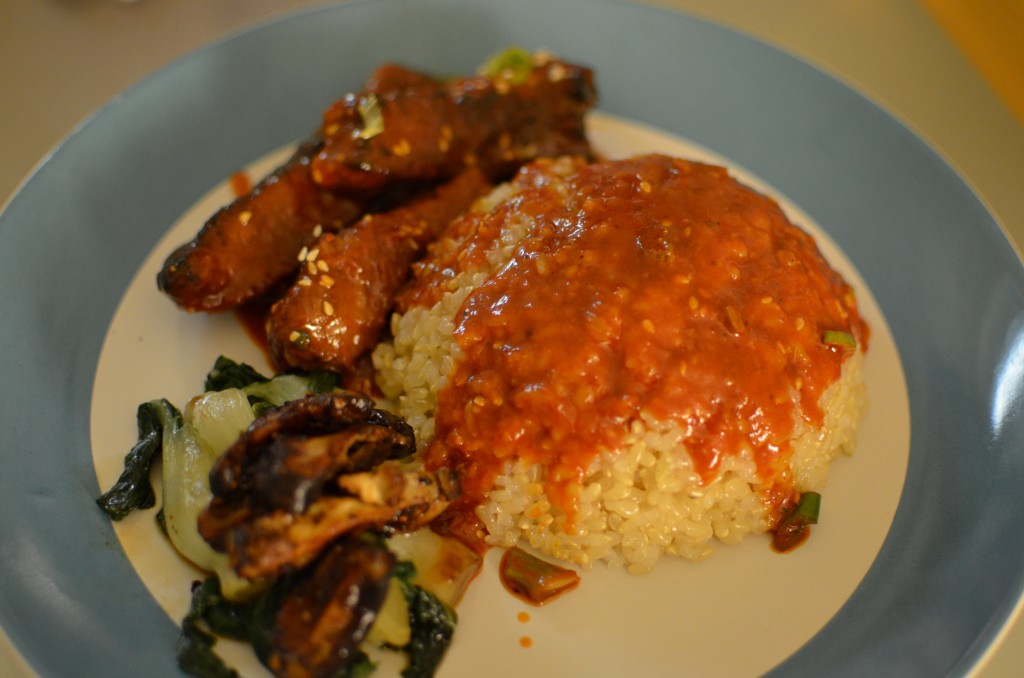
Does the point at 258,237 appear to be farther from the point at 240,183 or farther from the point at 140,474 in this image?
the point at 140,474

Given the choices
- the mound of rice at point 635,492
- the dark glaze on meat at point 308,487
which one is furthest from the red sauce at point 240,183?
the dark glaze on meat at point 308,487

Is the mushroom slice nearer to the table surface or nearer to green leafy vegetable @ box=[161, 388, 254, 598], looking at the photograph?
green leafy vegetable @ box=[161, 388, 254, 598]

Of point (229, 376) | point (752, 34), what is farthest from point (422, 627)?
point (752, 34)

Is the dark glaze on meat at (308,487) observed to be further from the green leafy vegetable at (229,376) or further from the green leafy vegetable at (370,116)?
the green leafy vegetable at (370,116)

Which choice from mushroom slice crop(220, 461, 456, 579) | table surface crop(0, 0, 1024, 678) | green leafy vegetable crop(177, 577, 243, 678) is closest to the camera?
mushroom slice crop(220, 461, 456, 579)

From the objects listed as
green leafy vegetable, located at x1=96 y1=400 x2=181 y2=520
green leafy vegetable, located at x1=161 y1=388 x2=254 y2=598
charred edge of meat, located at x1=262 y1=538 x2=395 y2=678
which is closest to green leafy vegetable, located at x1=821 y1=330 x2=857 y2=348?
charred edge of meat, located at x1=262 y1=538 x2=395 y2=678

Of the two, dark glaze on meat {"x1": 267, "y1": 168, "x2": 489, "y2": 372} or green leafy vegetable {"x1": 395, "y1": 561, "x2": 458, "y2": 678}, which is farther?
dark glaze on meat {"x1": 267, "y1": 168, "x2": 489, "y2": 372}
